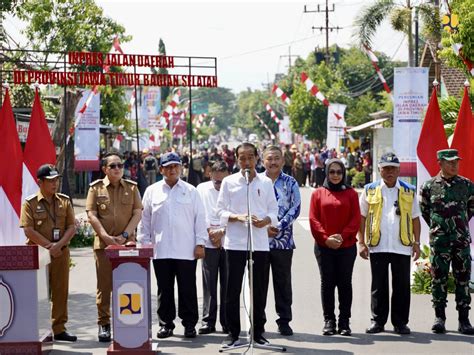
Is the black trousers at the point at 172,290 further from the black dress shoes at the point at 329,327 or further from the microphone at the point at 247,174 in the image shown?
the black dress shoes at the point at 329,327

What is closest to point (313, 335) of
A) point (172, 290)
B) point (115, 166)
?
point (172, 290)

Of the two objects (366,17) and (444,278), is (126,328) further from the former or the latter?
(366,17)

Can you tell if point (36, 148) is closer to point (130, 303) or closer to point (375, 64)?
point (130, 303)

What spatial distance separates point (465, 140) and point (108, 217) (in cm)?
486

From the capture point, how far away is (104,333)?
10148 millimetres

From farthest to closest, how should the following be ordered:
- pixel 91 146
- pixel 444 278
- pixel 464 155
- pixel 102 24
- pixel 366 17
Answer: pixel 366 17 → pixel 102 24 → pixel 91 146 → pixel 464 155 → pixel 444 278

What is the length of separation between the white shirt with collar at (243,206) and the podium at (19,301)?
6.07 ft

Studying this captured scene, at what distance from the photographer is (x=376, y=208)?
10.6m

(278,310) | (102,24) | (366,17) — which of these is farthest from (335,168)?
(366,17)

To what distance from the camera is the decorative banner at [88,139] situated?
24078 mm

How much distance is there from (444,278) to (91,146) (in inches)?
587

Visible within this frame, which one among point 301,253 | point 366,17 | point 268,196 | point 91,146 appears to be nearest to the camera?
point 268,196

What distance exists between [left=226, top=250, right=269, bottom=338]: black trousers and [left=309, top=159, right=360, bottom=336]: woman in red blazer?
0.89 meters

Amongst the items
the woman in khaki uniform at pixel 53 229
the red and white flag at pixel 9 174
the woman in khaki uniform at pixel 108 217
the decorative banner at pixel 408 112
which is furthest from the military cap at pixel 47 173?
the decorative banner at pixel 408 112
